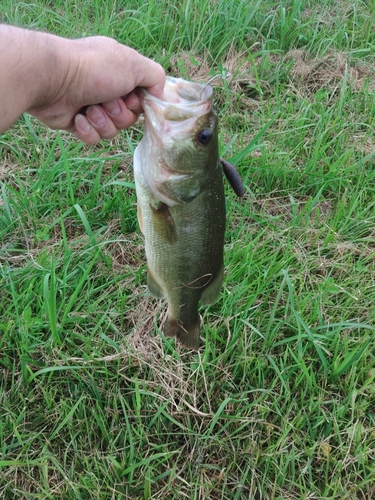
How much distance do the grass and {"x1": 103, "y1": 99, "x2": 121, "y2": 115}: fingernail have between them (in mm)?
810

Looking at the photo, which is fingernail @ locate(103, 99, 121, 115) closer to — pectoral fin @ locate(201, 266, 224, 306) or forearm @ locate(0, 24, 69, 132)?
forearm @ locate(0, 24, 69, 132)

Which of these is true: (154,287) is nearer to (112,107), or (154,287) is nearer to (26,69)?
(112,107)

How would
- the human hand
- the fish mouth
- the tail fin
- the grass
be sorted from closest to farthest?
the fish mouth, the human hand, the tail fin, the grass

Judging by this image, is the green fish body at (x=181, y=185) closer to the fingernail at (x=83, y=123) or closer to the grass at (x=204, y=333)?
the fingernail at (x=83, y=123)

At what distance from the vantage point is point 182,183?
1634 millimetres

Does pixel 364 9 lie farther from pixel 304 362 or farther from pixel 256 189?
pixel 304 362

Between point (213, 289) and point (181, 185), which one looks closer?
point (181, 185)

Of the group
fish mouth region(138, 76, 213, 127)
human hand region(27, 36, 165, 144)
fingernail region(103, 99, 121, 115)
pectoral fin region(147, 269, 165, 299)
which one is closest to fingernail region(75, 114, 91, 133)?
human hand region(27, 36, 165, 144)

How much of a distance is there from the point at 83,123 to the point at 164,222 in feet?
2.01

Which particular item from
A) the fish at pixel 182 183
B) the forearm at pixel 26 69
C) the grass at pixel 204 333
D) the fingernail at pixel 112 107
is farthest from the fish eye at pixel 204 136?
the grass at pixel 204 333

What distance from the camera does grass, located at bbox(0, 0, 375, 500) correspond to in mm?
2094

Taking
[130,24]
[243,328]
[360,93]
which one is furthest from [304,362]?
[130,24]

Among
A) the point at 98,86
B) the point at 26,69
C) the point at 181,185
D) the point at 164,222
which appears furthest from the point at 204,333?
the point at 26,69

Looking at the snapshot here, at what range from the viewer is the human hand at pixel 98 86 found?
175 cm
